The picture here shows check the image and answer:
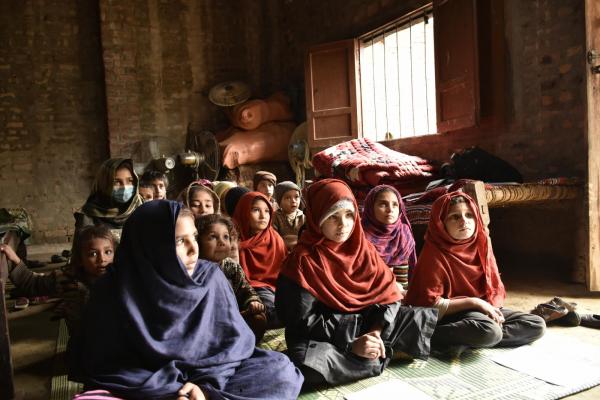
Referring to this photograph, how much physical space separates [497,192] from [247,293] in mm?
1970

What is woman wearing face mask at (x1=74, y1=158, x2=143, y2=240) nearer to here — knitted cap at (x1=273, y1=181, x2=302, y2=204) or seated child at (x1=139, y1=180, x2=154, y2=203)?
seated child at (x1=139, y1=180, x2=154, y2=203)

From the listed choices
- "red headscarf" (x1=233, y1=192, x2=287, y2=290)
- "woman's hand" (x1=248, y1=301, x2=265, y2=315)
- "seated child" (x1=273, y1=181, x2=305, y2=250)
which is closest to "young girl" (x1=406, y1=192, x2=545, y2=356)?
"woman's hand" (x1=248, y1=301, x2=265, y2=315)

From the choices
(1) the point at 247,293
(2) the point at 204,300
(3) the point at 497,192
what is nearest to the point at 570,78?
(3) the point at 497,192

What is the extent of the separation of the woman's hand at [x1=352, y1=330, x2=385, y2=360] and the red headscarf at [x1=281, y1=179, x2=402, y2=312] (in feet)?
0.57

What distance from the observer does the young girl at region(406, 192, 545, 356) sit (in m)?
2.31

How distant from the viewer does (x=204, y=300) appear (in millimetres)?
1679

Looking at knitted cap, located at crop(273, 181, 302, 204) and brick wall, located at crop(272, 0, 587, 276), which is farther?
knitted cap, located at crop(273, 181, 302, 204)

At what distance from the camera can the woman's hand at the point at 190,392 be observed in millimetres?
1500

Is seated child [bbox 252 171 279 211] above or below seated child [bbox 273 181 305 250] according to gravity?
above

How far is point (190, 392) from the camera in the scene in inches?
60.1

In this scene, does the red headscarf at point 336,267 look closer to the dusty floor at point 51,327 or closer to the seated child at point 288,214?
the dusty floor at point 51,327

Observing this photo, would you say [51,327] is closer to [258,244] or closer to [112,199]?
[112,199]

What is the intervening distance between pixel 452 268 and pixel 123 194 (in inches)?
99.1

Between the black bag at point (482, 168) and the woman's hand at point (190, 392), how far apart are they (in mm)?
3150
